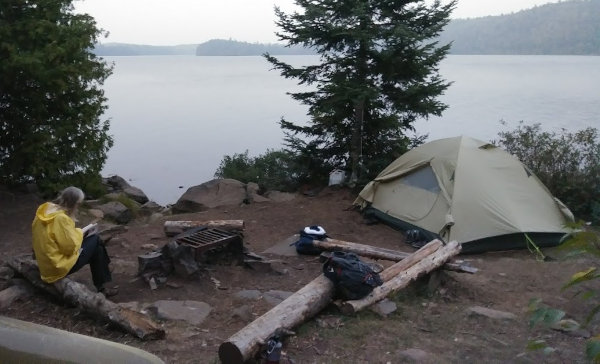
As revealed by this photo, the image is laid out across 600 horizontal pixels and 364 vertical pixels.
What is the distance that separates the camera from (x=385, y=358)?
14.5 feet

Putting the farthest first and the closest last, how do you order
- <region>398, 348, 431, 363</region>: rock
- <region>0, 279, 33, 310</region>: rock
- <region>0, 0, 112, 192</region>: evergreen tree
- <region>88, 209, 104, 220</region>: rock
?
<region>88, 209, 104, 220</region>: rock < <region>0, 0, 112, 192</region>: evergreen tree < <region>0, 279, 33, 310</region>: rock < <region>398, 348, 431, 363</region>: rock

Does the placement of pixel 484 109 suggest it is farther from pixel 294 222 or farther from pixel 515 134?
pixel 294 222

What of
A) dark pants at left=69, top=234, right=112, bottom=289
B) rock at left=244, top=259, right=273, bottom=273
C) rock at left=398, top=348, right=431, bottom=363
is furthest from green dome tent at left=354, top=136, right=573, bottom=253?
dark pants at left=69, top=234, right=112, bottom=289

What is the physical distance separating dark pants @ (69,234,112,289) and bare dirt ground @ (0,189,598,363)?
9.5 inches

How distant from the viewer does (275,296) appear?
226 inches

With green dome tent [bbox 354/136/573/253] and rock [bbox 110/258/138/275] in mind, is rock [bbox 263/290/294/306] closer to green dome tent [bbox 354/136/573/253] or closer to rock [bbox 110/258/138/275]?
rock [bbox 110/258/138/275]

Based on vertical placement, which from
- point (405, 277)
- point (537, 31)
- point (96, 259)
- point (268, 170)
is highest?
point (537, 31)

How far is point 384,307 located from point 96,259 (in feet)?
9.30

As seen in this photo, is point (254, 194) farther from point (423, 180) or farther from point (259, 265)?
point (259, 265)

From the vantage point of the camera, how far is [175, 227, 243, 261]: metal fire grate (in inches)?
250

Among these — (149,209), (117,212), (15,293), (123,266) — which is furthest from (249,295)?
(149,209)

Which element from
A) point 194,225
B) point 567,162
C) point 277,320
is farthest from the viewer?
point 567,162

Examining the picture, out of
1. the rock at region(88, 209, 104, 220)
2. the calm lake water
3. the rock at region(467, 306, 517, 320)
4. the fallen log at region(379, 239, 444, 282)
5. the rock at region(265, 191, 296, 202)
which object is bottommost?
the calm lake water

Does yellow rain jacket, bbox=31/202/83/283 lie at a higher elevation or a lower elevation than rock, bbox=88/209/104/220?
higher
